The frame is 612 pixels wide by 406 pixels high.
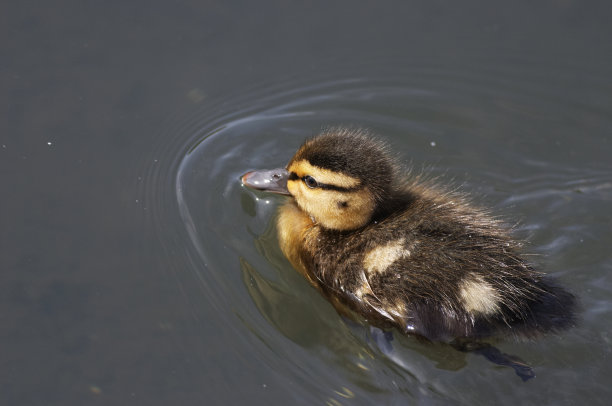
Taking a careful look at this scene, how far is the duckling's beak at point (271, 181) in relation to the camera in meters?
3.56

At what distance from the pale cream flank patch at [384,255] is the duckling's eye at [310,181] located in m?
0.43

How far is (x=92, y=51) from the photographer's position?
4391mm

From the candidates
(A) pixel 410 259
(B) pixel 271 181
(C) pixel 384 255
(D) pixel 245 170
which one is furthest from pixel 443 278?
(D) pixel 245 170

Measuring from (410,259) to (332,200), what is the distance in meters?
0.46

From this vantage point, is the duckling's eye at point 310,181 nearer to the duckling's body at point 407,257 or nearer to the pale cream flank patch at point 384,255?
the duckling's body at point 407,257

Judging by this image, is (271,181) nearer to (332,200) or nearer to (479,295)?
(332,200)

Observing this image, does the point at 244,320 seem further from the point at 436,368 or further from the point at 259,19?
the point at 259,19

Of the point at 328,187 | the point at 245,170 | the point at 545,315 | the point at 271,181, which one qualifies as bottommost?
the point at 545,315

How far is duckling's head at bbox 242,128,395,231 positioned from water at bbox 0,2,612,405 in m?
0.39

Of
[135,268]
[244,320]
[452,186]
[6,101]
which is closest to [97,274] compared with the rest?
[135,268]

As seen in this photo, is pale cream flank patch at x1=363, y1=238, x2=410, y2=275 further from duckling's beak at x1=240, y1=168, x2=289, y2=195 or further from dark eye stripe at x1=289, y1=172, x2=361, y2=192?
duckling's beak at x1=240, y1=168, x2=289, y2=195

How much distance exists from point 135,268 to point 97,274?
0.17m

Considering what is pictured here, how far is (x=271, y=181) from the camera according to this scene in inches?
141

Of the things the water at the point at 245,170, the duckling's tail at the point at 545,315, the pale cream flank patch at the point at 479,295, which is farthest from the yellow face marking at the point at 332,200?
the duckling's tail at the point at 545,315
